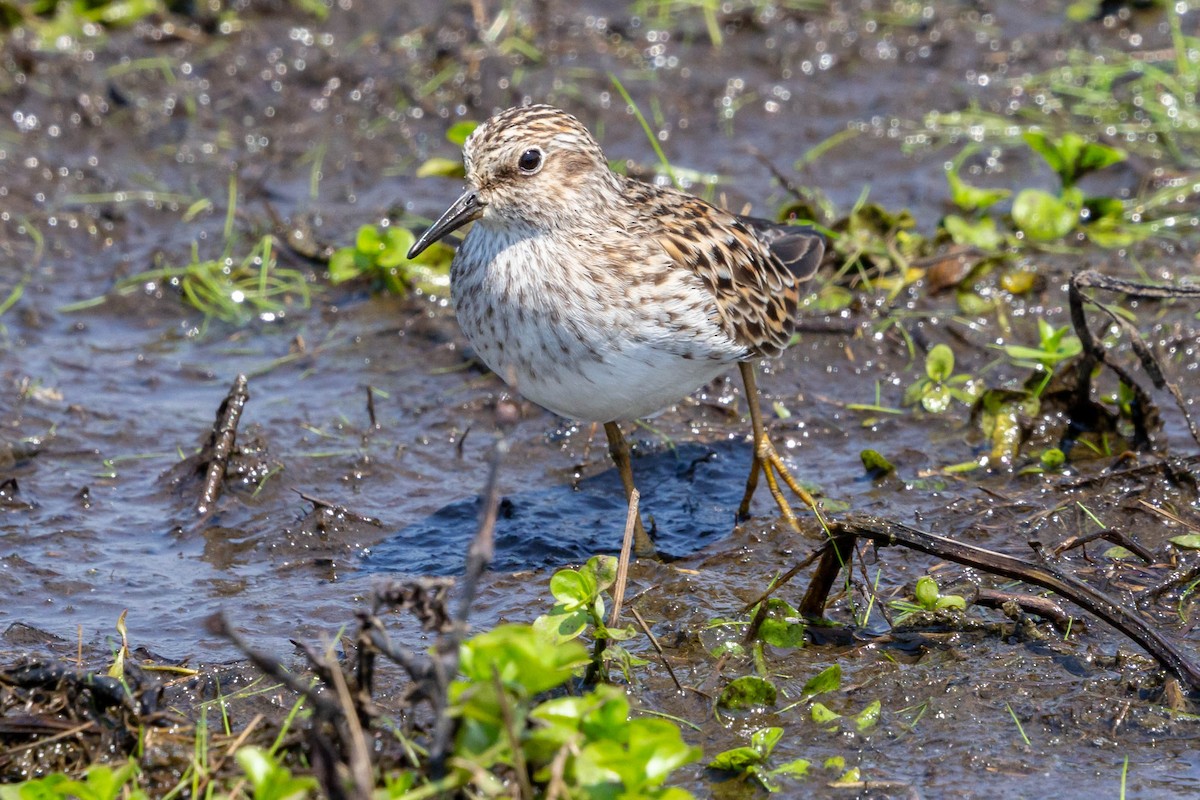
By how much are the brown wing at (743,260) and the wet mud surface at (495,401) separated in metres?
0.68

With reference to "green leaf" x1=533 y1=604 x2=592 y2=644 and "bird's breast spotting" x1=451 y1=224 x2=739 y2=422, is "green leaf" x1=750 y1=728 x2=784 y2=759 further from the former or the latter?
"bird's breast spotting" x1=451 y1=224 x2=739 y2=422

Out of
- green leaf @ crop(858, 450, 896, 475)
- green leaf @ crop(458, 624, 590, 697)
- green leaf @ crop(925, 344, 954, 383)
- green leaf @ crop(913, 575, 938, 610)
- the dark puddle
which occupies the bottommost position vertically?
the dark puddle

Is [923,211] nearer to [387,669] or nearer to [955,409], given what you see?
[955,409]

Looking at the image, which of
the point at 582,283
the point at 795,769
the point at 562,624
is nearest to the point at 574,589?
the point at 562,624

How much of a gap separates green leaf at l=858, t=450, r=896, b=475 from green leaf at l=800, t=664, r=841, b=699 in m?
1.65

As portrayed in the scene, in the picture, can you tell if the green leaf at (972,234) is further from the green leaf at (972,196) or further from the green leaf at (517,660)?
the green leaf at (517,660)

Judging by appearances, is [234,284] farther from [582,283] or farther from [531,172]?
[582,283]

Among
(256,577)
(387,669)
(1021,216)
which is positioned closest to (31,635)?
(256,577)

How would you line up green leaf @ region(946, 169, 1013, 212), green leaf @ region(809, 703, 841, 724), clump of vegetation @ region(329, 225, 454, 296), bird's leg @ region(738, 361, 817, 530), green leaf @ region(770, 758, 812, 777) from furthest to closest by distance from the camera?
green leaf @ region(946, 169, 1013, 212) → clump of vegetation @ region(329, 225, 454, 296) → bird's leg @ region(738, 361, 817, 530) → green leaf @ region(809, 703, 841, 724) → green leaf @ region(770, 758, 812, 777)

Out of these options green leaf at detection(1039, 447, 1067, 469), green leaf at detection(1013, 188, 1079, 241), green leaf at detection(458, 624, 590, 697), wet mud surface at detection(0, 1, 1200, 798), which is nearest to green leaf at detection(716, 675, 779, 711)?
wet mud surface at detection(0, 1, 1200, 798)

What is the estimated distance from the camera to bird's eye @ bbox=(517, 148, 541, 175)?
210 inches

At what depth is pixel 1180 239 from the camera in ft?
24.8

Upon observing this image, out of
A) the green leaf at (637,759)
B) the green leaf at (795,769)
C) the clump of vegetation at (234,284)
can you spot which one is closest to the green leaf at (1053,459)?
the green leaf at (795,769)

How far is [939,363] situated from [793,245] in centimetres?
84
